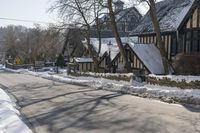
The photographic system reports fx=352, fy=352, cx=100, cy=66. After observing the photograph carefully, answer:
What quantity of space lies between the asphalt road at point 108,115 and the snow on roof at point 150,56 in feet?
41.8

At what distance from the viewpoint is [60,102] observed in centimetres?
1576

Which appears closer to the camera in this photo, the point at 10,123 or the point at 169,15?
the point at 10,123

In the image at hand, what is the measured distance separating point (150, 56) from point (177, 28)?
11.5ft

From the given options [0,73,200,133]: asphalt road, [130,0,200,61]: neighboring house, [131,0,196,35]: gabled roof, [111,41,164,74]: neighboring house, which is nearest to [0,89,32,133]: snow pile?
[0,73,200,133]: asphalt road

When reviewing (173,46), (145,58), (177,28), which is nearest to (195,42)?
(177,28)

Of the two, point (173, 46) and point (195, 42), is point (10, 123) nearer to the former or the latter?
point (195, 42)

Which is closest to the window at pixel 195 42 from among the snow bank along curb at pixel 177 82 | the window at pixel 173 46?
the window at pixel 173 46

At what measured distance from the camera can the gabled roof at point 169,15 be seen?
29.3 meters

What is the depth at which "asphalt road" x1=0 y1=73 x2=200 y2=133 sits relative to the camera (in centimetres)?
998

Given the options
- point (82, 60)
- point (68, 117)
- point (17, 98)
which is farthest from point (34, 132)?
point (82, 60)

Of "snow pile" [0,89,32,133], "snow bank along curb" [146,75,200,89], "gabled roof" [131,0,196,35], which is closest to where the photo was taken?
"snow pile" [0,89,32,133]

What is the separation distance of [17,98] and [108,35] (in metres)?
46.2

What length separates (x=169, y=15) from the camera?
104ft

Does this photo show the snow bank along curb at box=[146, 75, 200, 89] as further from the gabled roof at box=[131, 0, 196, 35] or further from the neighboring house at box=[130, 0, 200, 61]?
the gabled roof at box=[131, 0, 196, 35]
